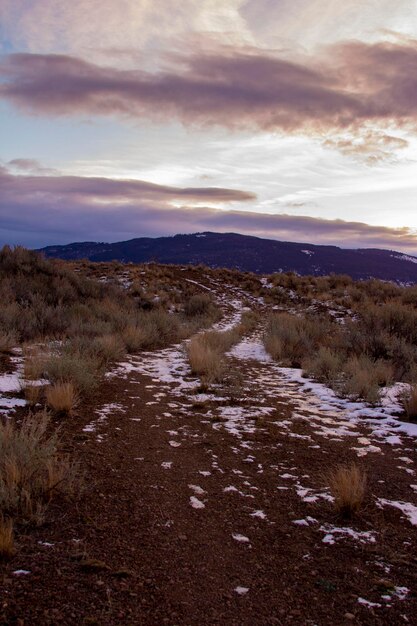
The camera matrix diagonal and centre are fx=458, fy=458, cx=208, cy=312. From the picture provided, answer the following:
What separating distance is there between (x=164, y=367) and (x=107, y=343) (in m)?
1.28

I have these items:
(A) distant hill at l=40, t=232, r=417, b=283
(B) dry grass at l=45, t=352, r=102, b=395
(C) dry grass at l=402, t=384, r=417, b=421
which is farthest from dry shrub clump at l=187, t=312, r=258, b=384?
(A) distant hill at l=40, t=232, r=417, b=283

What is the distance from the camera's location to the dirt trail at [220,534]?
248cm

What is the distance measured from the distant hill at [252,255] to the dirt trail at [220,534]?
94378 mm

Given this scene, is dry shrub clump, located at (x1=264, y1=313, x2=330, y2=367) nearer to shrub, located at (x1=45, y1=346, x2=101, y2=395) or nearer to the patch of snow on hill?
shrub, located at (x1=45, y1=346, x2=101, y2=395)

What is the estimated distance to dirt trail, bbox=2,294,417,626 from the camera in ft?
8.13

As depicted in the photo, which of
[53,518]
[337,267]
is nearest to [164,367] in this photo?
[53,518]

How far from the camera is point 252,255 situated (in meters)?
116

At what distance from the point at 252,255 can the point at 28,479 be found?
115 m

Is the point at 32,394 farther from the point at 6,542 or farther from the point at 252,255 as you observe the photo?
the point at 252,255

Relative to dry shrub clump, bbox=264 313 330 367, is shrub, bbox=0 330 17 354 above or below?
above

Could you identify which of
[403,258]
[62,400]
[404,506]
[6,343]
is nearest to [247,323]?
[6,343]

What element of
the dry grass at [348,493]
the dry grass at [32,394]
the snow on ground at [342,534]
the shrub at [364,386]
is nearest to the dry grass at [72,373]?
the dry grass at [32,394]

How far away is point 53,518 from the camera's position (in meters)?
3.17

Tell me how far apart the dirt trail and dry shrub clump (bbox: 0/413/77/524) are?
6.6 inches
